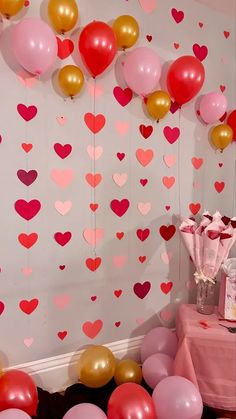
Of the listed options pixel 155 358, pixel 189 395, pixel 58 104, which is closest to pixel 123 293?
pixel 155 358

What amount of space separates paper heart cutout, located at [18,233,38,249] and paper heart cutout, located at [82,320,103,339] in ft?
1.98

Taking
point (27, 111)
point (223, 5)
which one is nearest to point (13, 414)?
point (27, 111)

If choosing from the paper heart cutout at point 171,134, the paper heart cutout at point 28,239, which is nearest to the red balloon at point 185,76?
the paper heart cutout at point 171,134

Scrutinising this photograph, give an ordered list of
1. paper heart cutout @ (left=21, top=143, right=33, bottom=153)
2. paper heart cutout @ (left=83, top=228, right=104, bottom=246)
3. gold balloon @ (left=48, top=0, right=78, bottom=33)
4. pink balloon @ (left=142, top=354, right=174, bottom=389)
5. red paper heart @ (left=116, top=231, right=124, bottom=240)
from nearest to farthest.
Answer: gold balloon @ (left=48, top=0, right=78, bottom=33), paper heart cutout @ (left=21, top=143, right=33, bottom=153), pink balloon @ (left=142, top=354, right=174, bottom=389), paper heart cutout @ (left=83, top=228, right=104, bottom=246), red paper heart @ (left=116, top=231, right=124, bottom=240)

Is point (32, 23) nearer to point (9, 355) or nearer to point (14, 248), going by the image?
point (14, 248)

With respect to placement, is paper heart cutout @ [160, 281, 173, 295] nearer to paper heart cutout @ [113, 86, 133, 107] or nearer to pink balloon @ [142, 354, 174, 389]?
pink balloon @ [142, 354, 174, 389]

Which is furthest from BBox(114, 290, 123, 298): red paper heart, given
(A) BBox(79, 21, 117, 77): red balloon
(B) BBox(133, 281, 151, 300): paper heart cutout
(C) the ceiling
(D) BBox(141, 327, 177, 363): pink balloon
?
(C) the ceiling

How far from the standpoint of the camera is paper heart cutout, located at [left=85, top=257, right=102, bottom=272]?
7.36ft

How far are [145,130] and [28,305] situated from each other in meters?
1.23

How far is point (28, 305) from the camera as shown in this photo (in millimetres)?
2086

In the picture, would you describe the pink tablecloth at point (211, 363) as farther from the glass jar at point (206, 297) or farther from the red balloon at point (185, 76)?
the red balloon at point (185, 76)

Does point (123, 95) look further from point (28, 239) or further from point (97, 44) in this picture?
point (28, 239)

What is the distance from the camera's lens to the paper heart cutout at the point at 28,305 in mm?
2070

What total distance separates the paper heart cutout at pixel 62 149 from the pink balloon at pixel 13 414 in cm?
125
